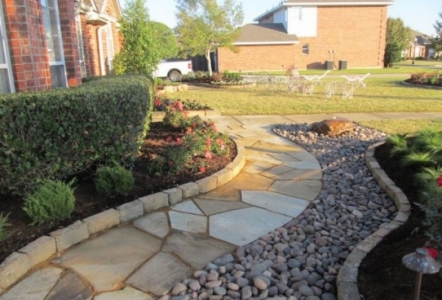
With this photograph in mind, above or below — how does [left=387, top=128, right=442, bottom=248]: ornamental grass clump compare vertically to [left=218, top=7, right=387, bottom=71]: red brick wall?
below

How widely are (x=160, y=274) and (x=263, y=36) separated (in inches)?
1290

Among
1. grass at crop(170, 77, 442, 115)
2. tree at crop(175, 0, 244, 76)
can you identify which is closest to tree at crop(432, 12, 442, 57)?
grass at crop(170, 77, 442, 115)

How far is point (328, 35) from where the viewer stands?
111ft

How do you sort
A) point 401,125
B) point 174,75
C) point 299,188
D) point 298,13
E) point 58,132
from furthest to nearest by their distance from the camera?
1. point 298,13
2. point 174,75
3. point 401,125
4. point 299,188
5. point 58,132

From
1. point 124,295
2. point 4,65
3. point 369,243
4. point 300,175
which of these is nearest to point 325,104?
point 300,175

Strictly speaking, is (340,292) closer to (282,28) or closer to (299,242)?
(299,242)

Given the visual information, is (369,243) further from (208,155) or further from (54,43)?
(54,43)

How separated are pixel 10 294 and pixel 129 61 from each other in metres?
10.1

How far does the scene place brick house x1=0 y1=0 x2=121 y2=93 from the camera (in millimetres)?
4238

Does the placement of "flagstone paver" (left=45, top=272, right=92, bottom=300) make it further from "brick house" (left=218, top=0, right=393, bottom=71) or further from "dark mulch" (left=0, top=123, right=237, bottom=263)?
"brick house" (left=218, top=0, right=393, bottom=71)

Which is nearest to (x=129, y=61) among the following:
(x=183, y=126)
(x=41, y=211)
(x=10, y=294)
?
(x=183, y=126)

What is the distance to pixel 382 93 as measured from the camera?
542 inches

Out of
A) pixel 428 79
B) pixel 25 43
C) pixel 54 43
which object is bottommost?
pixel 428 79

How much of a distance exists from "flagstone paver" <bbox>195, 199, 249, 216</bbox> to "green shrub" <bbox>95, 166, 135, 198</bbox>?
0.73 meters
